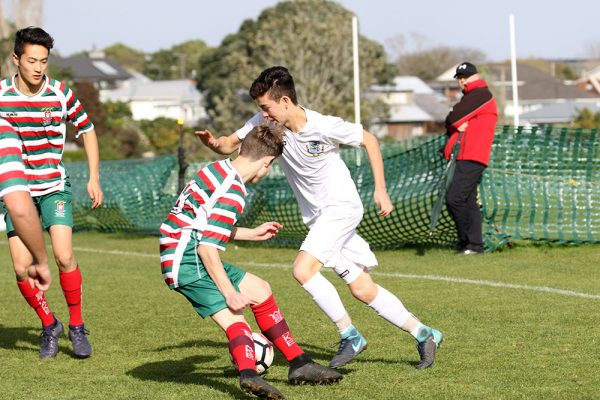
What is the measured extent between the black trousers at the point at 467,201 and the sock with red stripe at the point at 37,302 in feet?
21.0

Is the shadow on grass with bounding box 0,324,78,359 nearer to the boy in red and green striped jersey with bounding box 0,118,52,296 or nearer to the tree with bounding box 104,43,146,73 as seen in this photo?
the boy in red and green striped jersey with bounding box 0,118,52,296

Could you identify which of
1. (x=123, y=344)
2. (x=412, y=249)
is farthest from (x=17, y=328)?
(x=412, y=249)

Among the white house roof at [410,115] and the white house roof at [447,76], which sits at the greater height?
the white house roof at [447,76]

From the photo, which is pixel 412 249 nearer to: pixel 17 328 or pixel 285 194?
pixel 285 194

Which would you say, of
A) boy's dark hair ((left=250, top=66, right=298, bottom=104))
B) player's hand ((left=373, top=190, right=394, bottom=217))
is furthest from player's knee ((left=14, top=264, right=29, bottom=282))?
player's hand ((left=373, top=190, right=394, bottom=217))

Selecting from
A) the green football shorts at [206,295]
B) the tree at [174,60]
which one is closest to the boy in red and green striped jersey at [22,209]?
the green football shorts at [206,295]

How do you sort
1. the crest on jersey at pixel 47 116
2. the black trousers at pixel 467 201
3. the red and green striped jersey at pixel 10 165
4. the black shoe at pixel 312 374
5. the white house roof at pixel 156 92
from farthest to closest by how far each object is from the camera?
the white house roof at pixel 156 92 → the black trousers at pixel 467 201 → the crest on jersey at pixel 47 116 → the black shoe at pixel 312 374 → the red and green striped jersey at pixel 10 165

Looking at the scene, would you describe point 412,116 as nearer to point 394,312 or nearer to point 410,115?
point 410,115

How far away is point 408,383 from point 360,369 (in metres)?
0.60

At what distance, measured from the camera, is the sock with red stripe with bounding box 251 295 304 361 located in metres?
6.76

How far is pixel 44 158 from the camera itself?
8.08m

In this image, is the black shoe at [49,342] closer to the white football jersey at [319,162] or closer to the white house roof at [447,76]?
the white football jersey at [319,162]

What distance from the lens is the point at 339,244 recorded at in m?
7.32

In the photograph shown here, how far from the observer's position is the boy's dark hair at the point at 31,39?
7.79 m
